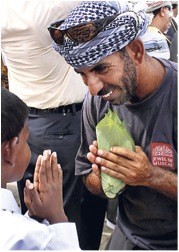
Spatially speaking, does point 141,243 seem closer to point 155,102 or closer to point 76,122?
point 155,102

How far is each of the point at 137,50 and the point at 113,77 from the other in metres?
0.18

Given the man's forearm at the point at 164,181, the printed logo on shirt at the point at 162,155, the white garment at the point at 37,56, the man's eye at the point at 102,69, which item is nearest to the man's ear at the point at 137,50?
the man's eye at the point at 102,69

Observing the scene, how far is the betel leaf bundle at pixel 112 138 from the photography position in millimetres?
2127

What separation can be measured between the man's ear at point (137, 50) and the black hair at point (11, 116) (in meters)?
0.57

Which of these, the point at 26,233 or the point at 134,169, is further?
the point at 134,169

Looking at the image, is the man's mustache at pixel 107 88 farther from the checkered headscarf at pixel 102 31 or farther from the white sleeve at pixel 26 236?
the white sleeve at pixel 26 236

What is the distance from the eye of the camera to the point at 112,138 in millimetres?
2129

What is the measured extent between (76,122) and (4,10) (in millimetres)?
919

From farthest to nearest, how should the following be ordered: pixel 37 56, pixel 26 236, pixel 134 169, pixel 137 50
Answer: pixel 37 56
pixel 137 50
pixel 134 169
pixel 26 236

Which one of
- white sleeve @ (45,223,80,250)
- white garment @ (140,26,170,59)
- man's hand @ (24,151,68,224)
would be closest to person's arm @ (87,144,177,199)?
man's hand @ (24,151,68,224)

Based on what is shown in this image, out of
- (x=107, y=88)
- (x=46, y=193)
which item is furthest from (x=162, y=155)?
(x=46, y=193)

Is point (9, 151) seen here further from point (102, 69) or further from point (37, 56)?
point (37, 56)

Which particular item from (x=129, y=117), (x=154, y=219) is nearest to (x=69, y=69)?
(x=129, y=117)

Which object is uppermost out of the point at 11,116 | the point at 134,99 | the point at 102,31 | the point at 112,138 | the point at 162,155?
the point at 102,31
